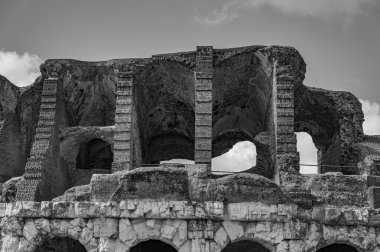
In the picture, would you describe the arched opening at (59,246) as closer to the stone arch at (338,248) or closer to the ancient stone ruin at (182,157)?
the ancient stone ruin at (182,157)

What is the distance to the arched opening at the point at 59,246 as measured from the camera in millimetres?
14281

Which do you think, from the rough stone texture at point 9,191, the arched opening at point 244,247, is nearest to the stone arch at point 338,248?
the arched opening at point 244,247

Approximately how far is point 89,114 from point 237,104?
646 cm

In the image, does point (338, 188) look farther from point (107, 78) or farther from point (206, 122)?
point (107, 78)

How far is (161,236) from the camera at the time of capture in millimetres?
12164

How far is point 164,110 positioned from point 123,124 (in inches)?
168

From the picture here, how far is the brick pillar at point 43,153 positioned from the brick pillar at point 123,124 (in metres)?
2.38

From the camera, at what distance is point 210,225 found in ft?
39.8

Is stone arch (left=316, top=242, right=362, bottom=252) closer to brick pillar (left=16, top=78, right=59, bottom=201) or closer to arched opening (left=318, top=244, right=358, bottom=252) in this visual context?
arched opening (left=318, top=244, right=358, bottom=252)

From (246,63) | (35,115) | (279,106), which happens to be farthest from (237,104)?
(35,115)

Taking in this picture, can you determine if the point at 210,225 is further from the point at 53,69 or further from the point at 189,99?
the point at 53,69

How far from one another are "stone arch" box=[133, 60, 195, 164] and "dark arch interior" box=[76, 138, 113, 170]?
6.47 feet

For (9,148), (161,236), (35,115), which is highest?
(35,115)

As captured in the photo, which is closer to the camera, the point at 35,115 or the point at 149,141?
the point at 35,115
